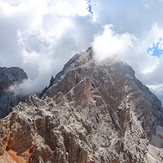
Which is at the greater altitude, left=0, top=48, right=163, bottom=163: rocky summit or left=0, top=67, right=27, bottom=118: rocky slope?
left=0, top=67, right=27, bottom=118: rocky slope

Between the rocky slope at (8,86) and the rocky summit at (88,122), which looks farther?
the rocky slope at (8,86)

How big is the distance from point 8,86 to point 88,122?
84.9m

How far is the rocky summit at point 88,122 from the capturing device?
73750mm

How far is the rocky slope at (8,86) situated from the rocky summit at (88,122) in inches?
1506

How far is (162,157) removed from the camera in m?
126

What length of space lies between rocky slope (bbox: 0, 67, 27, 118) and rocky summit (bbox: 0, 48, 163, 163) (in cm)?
3825

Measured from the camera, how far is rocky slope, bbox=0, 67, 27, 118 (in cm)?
15473

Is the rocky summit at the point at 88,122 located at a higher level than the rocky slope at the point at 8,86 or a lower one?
lower

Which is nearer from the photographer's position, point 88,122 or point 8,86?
point 88,122

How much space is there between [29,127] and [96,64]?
2434 inches

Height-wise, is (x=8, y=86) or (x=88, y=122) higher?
(x=8, y=86)

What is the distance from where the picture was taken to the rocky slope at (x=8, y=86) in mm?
154725

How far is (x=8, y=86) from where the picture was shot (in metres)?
171

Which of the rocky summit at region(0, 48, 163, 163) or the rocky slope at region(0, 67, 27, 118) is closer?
the rocky summit at region(0, 48, 163, 163)
